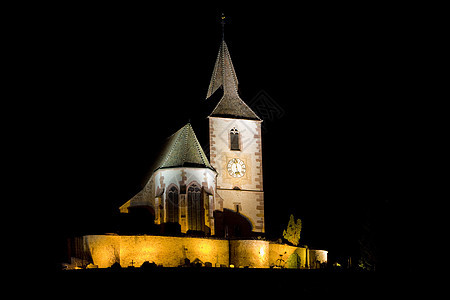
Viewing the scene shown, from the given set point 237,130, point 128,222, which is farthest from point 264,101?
point 128,222

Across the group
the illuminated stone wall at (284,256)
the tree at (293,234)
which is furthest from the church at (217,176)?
the illuminated stone wall at (284,256)

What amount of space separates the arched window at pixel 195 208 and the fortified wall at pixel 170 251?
457cm

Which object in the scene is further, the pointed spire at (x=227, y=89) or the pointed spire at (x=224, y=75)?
the pointed spire at (x=224, y=75)

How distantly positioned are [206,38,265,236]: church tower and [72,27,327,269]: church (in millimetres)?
79

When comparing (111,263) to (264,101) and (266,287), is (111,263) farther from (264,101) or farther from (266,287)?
(264,101)

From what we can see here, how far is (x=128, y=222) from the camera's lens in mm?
57719

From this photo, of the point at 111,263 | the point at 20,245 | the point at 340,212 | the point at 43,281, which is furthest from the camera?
the point at 340,212

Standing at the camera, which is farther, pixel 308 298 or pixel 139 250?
pixel 139 250

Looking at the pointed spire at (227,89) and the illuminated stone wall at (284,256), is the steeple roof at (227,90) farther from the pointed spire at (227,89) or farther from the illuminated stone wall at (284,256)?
the illuminated stone wall at (284,256)

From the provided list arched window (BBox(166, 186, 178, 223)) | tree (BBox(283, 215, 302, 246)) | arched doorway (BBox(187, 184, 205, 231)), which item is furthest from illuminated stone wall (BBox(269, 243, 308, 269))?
arched window (BBox(166, 186, 178, 223))

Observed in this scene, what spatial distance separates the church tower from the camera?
59.7m

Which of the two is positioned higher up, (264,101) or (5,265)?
(264,101)

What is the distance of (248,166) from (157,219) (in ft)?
34.2

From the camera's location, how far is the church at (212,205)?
4803cm
